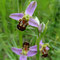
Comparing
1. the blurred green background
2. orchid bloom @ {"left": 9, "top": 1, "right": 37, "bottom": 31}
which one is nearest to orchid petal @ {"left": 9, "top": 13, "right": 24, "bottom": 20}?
orchid bloom @ {"left": 9, "top": 1, "right": 37, "bottom": 31}

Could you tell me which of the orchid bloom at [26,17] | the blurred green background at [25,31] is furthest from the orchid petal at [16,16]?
the blurred green background at [25,31]

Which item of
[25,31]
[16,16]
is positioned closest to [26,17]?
[16,16]

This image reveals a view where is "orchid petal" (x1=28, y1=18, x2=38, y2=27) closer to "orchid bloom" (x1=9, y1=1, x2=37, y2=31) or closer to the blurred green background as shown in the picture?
"orchid bloom" (x1=9, y1=1, x2=37, y2=31)

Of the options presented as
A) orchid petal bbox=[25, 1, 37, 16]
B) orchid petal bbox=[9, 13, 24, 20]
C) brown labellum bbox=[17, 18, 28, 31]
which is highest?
orchid petal bbox=[25, 1, 37, 16]

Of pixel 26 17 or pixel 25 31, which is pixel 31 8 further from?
pixel 25 31

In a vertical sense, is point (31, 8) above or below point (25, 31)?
above
